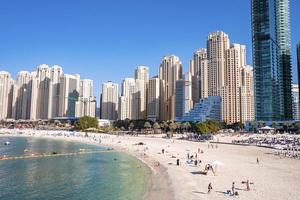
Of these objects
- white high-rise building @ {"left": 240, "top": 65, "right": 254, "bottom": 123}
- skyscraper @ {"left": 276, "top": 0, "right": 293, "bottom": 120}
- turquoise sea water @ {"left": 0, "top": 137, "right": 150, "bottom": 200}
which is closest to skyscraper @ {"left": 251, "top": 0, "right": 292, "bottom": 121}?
skyscraper @ {"left": 276, "top": 0, "right": 293, "bottom": 120}

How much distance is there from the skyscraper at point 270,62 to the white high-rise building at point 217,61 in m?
34.3

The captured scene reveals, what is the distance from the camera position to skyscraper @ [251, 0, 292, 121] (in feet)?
462

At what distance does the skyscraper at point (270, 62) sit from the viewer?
141m

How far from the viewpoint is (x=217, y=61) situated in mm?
179625

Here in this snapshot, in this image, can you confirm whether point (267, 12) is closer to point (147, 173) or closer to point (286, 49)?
point (286, 49)

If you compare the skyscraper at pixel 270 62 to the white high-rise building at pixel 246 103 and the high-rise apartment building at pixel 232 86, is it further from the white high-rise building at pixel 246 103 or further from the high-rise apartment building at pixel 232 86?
the high-rise apartment building at pixel 232 86

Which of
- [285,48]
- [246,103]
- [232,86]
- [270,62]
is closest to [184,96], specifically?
[232,86]

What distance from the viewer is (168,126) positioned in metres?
145

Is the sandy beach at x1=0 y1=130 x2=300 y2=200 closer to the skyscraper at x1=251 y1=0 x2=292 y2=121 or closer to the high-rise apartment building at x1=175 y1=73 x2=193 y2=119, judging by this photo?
the skyscraper at x1=251 y1=0 x2=292 y2=121

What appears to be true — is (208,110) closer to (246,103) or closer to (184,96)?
(246,103)

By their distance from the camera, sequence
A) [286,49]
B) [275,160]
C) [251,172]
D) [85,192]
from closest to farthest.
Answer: [85,192], [251,172], [275,160], [286,49]

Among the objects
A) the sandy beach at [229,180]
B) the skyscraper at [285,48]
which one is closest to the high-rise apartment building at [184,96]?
the skyscraper at [285,48]

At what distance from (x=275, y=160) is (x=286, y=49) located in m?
120

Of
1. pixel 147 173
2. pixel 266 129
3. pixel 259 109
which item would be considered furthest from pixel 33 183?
pixel 259 109
